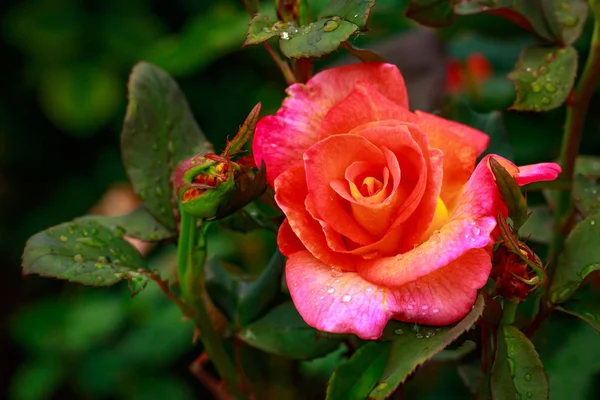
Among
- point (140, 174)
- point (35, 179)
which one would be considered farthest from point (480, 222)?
point (35, 179)

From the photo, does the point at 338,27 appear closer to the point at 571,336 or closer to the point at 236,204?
the point at 236,204

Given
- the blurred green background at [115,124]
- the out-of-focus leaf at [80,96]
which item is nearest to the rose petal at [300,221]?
the blurred green background at [115,124]

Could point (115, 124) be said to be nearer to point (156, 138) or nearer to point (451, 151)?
point (156, 138)

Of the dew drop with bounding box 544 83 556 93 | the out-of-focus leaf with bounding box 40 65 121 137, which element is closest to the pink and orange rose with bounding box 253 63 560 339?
the dew drop with bounding box 544 83 556 93

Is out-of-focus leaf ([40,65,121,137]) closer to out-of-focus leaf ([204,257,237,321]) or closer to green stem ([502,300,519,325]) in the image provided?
out-of-focus leaf ([204,257,237,321])

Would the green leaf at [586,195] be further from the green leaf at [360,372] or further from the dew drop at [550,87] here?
the green leaf at [360,372]

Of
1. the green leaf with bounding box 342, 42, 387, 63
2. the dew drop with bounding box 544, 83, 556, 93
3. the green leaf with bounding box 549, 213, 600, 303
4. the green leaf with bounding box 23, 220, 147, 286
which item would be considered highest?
the green leaf with bounding box 342, 42, 387, 63
